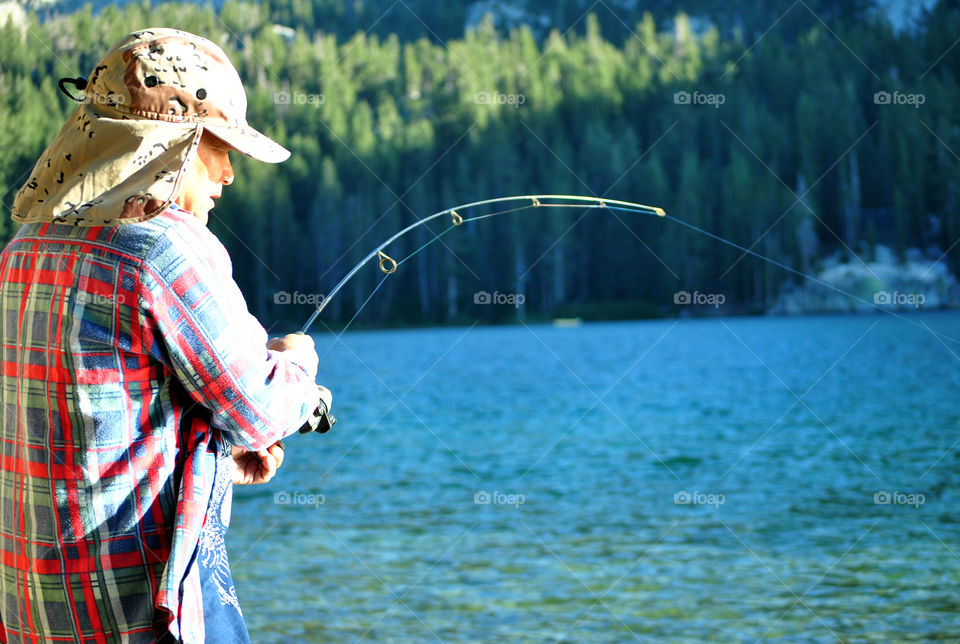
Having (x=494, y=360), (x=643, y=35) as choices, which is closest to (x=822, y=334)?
(x=494, y=360)

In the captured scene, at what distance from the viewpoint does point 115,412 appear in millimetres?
1293

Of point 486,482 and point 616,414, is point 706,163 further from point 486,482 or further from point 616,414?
point 486,482

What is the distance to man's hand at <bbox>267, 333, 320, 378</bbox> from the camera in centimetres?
154

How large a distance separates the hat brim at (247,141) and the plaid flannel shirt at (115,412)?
0.13m

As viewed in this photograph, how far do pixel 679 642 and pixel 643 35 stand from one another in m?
59.0

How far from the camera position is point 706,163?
4947cm
